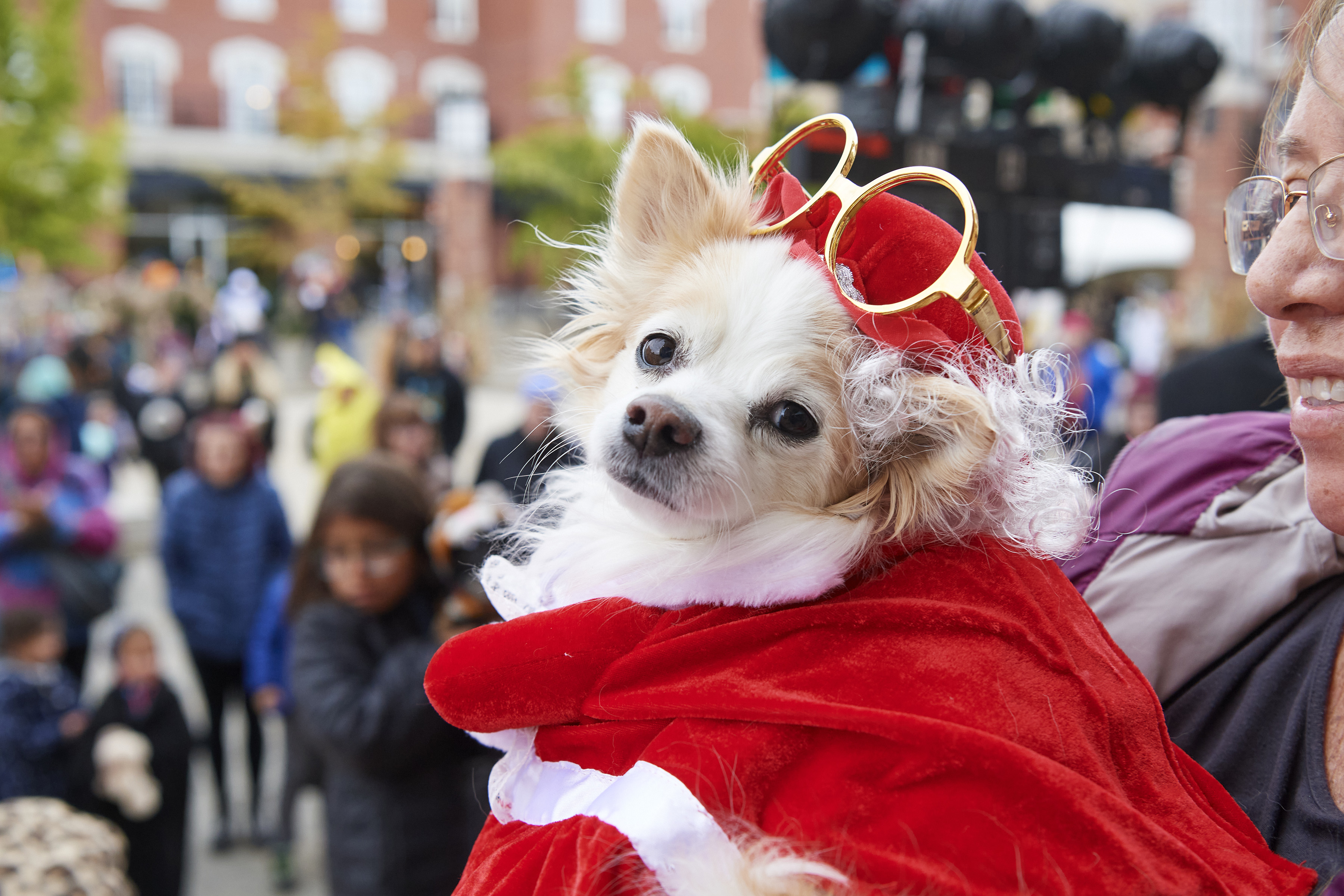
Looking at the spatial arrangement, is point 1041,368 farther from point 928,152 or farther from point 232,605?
point 232,605

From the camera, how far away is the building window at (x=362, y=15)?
82.6 ft

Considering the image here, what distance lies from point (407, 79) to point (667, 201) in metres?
27.1

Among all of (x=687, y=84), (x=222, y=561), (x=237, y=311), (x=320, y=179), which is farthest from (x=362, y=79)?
(x=222, y=561)

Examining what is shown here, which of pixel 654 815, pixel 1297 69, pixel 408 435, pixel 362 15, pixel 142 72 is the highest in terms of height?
pixel 362 15

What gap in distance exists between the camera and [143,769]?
3223 mm

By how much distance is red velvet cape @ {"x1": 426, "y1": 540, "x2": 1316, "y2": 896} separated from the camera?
0.91m

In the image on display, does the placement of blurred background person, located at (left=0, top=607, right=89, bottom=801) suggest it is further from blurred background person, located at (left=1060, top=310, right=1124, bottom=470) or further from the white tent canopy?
the white tent canopy

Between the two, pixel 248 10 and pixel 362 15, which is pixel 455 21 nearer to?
pixel 362 15

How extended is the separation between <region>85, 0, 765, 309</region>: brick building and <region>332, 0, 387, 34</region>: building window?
0.12ft

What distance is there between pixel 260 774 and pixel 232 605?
0.71 meters

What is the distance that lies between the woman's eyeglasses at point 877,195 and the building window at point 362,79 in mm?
25975

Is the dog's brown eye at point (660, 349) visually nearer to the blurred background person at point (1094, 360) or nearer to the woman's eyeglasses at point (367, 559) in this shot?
the woman's eyeglasses at point (367, 559)

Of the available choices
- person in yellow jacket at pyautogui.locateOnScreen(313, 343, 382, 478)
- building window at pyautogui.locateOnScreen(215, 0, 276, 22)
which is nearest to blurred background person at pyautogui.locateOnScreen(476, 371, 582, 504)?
person in yellow jacket at pyautogui.locateOnScreen(313, 343, 382, 478)

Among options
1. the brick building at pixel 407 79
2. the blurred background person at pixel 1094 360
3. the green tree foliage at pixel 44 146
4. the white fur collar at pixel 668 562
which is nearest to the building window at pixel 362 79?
the brick building at pixel 407 79
